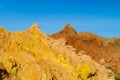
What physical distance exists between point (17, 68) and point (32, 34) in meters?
7.25

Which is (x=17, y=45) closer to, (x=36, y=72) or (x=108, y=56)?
(x=36, y=72)

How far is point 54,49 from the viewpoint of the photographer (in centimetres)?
3319

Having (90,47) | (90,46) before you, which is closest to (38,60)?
(90,47)

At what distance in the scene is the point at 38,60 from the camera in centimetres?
2892

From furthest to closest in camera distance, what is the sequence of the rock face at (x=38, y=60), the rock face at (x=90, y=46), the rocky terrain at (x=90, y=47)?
the rock face at (x=90, y=46) → the rocky terrain at (x=90, y=47) → the rock face at (x=38, y=60)

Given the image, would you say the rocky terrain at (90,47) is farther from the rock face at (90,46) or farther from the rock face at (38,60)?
the rock face at (38,60)

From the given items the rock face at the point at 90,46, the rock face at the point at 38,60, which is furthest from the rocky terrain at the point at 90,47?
the rock face at the point at 38,60

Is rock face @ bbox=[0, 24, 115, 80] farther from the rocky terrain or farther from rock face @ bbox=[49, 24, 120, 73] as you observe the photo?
rock face @ bbox=[49, 24, 120, 73]

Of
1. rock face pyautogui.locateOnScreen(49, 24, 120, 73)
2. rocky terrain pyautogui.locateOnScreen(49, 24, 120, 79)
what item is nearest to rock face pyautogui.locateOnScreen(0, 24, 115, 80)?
rocky terrain pyautogui.locateOnScreen(49, 24, 120, 79)

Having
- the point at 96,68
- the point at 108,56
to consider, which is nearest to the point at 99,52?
the point at 108,56

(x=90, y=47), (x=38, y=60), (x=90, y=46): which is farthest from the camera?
(x=90, y=46)

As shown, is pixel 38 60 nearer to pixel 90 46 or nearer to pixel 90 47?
pixel 90 47

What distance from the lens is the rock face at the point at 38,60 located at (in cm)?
2634

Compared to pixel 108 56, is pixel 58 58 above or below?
below
